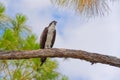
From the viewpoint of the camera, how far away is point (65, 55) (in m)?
2.45

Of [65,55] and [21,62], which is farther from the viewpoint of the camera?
[21,62]

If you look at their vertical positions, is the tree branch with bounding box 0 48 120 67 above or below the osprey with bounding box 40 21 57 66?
below

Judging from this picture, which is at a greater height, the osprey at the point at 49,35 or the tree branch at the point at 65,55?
the osprey at the point at 49,35

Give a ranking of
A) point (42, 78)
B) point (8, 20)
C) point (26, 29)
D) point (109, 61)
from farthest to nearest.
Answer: point (42, 78) → point (26, 29) → point (8, 20) → point (109, 61)

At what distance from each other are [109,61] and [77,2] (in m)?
0.41

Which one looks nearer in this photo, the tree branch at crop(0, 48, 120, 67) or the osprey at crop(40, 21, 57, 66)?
the tree branch at crop(0, 48, 120, 67)

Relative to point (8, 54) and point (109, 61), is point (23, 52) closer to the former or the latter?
point (8, 54)

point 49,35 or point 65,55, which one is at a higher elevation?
point 49,35

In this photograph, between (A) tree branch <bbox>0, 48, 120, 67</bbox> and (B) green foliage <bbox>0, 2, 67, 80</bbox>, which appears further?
(B) green foliage <bbox>0, 2, 67, 80</bbox>

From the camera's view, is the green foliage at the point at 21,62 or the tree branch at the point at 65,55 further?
the green foliage at the point at 21,62

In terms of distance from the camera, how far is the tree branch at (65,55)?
2.38 meters

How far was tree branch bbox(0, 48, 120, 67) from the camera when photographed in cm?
238

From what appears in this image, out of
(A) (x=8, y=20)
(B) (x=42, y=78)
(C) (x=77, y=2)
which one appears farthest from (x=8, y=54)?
(B) (x=42, y=78)

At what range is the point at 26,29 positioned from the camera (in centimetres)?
460
